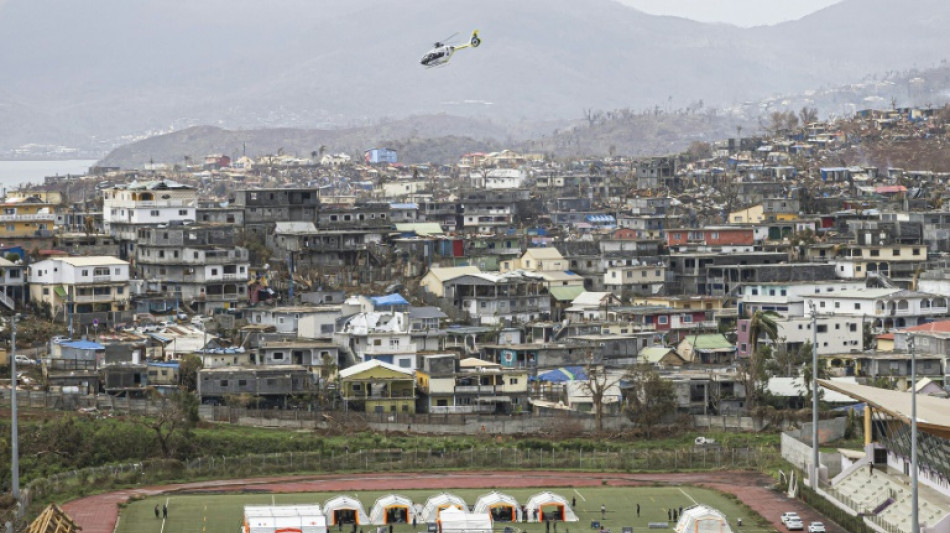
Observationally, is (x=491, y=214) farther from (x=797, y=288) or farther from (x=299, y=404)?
(x=299, y=404)

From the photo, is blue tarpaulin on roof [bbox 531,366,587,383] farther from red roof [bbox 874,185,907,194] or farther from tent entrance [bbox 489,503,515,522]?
red roof [bbox 874,185,907,194]

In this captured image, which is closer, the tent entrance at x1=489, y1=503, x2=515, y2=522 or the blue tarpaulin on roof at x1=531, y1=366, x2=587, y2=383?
the tent entrance at x1=489, y1=503, x2=515, y2=522

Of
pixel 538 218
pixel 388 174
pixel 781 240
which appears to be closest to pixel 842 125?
pixel 388 174

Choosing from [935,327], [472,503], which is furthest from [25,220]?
[472,503]

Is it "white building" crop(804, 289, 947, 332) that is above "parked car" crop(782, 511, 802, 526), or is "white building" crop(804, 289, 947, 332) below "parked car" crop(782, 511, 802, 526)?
above

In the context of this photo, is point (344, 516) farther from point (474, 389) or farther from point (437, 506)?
point (474, 389)

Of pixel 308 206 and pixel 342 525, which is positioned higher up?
pixel 308 206

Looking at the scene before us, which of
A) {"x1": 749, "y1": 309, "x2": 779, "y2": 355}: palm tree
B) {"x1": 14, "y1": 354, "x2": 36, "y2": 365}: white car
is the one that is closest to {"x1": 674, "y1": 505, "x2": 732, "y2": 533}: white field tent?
{"x1": 749, "y1": 309, "x2": 779, "y2": 355}: palm tree
